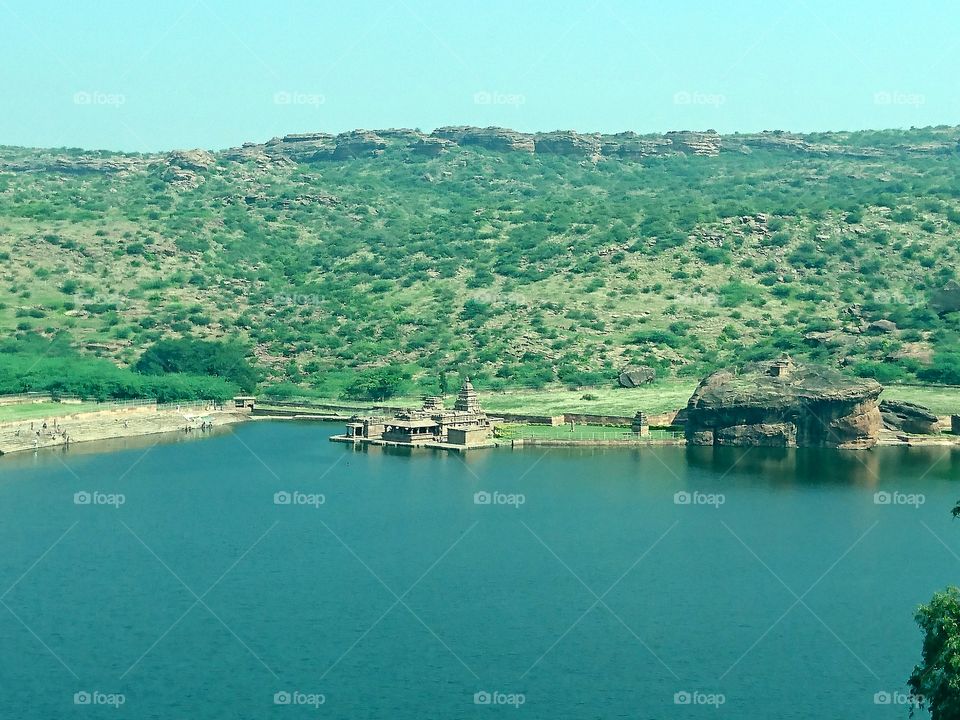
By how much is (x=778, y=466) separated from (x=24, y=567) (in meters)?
51.0

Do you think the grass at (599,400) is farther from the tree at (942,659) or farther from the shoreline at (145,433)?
the tree at (942,659)

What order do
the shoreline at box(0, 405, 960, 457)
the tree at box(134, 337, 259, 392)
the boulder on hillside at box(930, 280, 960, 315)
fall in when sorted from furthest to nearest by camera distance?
the boulder on hillside at box(930, 280, 960, 315)
the tree at box(134, 337, 259, 392)
the shoreline at box(0, 405, 960, 457)

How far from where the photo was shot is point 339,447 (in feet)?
376

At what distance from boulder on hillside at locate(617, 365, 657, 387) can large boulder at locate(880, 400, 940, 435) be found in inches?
947

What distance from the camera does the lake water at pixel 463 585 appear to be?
5544 centimetres

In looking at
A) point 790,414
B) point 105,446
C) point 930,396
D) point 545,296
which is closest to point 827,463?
point 790,414

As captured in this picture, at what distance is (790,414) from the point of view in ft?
374

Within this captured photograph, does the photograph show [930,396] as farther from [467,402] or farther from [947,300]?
[467,402]

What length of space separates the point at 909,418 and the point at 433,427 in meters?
34.6

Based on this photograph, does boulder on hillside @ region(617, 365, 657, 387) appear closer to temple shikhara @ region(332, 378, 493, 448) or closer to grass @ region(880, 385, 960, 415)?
temple shikhara @ region(332, 378, 493, 448)

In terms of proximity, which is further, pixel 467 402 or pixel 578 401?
pixel 578 401

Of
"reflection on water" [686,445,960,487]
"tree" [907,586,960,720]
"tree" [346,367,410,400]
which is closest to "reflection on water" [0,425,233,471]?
"tree" [346,367,410,400]

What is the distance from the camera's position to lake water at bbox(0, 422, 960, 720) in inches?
2183

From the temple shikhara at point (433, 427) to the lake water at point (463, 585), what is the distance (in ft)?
36.1
